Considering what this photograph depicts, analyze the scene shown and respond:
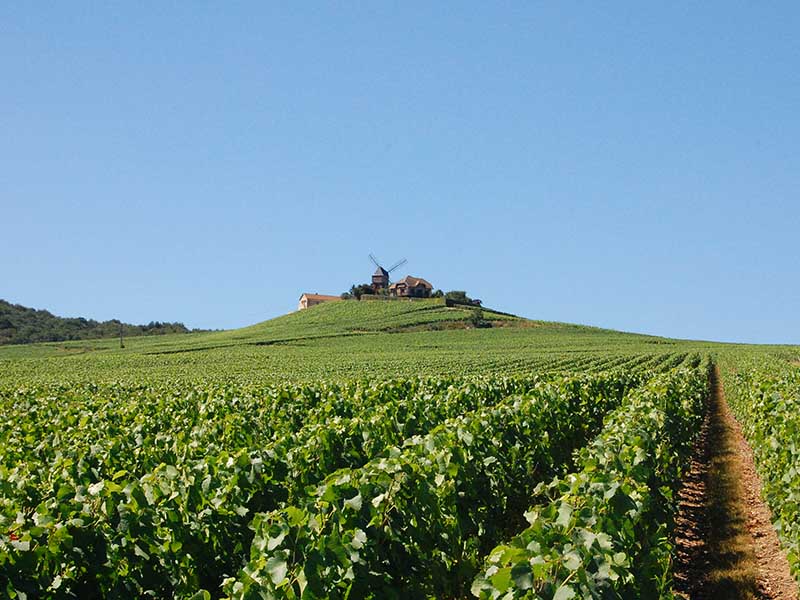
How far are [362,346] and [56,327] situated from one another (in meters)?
87.1

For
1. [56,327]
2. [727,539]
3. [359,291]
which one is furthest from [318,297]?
[727,539]

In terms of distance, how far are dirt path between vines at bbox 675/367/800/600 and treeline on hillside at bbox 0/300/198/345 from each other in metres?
129

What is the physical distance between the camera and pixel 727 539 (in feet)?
36.7

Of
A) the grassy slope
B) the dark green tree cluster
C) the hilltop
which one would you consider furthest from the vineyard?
the dark green tree cluster

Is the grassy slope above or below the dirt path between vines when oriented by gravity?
above

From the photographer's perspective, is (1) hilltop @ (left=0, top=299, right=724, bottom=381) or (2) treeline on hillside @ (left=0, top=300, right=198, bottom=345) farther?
(2) treeline on hillside @ (left=0, top=300, right=198, bottom=345)

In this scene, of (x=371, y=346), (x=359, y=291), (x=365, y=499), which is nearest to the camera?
(x=365, y=499)

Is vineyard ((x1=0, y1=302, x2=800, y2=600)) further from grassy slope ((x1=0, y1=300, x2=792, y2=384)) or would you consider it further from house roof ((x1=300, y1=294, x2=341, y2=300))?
house roof ((x1=300, y1=294, x2=341, y2=300))

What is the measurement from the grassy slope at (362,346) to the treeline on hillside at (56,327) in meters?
33.8

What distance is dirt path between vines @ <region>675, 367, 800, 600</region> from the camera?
30.1ft

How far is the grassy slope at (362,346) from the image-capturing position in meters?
54.8

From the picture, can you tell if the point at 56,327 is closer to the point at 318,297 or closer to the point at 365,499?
the point at 318,297

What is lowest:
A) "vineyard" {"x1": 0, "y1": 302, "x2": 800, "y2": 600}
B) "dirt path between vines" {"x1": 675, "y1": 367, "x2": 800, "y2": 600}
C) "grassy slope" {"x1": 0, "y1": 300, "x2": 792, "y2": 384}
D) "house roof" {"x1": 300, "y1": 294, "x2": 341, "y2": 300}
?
"dirt path between vines" {"x1": 675, "y1": 367, "x2": 800, "y2": 600}

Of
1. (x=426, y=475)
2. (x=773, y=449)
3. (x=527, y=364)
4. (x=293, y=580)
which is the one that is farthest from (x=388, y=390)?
(x=527, y=364)
